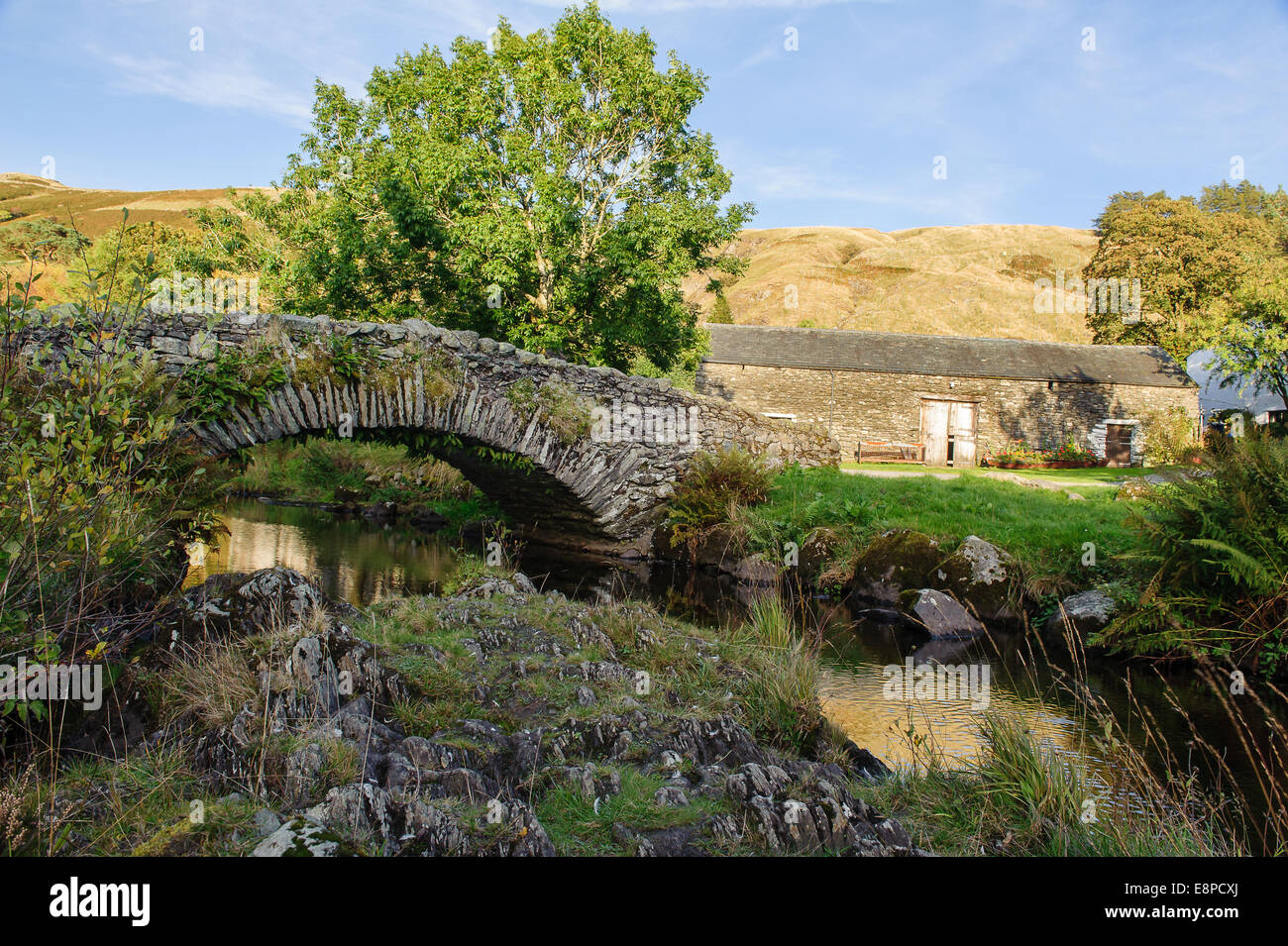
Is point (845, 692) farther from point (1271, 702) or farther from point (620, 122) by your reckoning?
point (620, 122)

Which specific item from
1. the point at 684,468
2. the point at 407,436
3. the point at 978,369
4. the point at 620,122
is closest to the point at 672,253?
the point at 620,122

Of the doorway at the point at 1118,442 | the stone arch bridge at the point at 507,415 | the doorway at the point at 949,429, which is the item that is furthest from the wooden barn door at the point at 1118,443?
the stone arch bridge at the point at 507,415

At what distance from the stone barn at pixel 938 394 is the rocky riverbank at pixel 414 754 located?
78.9 feet

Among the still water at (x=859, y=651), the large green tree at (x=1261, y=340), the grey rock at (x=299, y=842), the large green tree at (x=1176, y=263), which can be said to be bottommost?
the still water at (x=859, y=651)

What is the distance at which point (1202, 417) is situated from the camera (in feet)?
97.0

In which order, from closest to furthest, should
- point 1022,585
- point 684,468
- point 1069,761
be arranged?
point 1069,761
point 1022,585
point 684,468

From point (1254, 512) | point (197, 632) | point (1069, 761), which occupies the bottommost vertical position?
point (1069, 761)

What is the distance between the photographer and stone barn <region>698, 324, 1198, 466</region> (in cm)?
2872

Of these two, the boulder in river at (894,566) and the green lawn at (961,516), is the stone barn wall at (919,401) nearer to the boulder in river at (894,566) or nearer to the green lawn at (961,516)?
the green lawn at (961,516)

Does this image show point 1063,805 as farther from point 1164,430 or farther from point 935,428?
point 1164,430

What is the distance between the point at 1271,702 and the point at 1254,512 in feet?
5.39

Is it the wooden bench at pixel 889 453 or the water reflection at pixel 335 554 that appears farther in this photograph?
the wooden bench at pixel 889 453

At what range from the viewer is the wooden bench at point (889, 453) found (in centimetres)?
2784

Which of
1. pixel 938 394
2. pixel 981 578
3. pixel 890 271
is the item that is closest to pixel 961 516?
pixel 981 578
